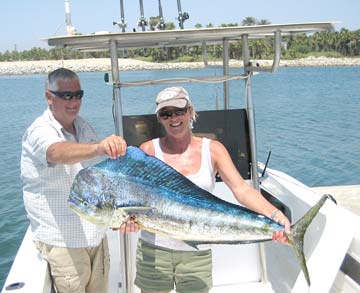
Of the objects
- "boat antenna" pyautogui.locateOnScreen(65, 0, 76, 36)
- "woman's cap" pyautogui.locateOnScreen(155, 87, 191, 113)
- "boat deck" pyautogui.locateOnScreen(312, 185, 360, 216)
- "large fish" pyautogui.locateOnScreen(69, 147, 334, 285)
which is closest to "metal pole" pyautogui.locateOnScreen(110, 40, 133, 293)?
"boat antenna" pyautogui.locateOnScreen(65, 0, 76, 36)

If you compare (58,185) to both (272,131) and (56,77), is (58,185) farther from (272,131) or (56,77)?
(272,131)

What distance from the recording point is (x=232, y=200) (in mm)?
3725

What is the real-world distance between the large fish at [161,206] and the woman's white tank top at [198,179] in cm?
25

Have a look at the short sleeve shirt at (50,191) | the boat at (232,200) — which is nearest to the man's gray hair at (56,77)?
the short sleeve shirt at (50,191)

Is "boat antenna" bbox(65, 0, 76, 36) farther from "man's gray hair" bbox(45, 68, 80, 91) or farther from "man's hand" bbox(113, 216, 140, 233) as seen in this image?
"man's hand" bbox(113, 216, 140, 233)

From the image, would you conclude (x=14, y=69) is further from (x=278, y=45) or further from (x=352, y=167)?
(x=278, y=45)

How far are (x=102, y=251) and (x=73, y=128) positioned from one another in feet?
2.64

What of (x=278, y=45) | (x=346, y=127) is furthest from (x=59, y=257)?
(x=346, y=127)

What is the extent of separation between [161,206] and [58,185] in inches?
27.0

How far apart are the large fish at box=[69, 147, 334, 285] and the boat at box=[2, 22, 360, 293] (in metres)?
0.76

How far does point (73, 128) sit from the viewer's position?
9.11 ft

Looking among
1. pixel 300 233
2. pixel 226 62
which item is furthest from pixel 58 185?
pixel 226 62

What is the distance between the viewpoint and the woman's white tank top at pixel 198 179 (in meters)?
2.60

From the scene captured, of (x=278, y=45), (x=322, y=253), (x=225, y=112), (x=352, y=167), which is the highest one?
(x=278, y=45)
